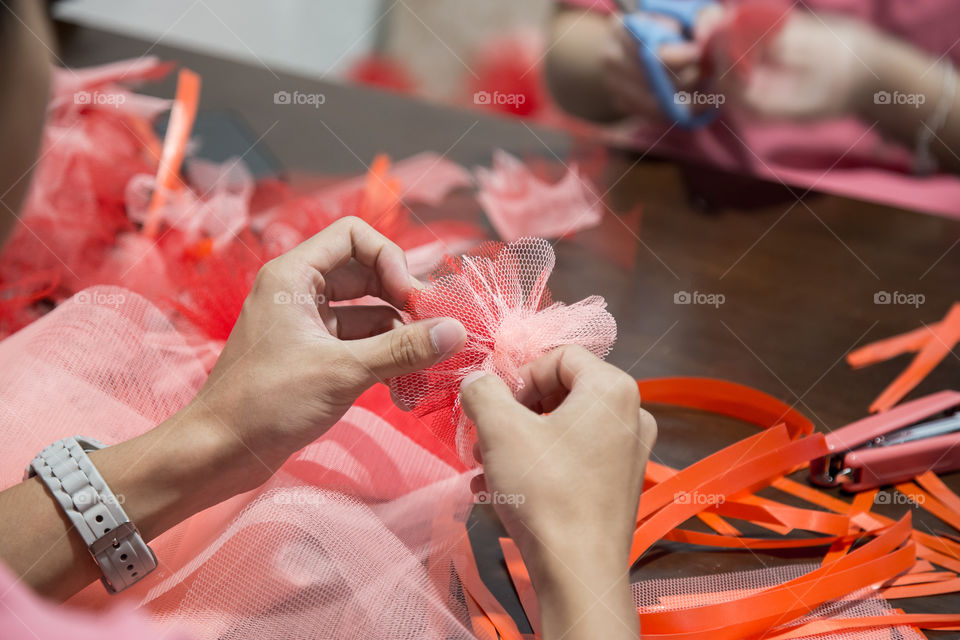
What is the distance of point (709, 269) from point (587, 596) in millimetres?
626

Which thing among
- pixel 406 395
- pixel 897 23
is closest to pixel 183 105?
pixel 406 395

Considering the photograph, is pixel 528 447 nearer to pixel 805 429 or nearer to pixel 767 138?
pixel 805 429

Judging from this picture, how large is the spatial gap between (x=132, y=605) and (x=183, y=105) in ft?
3.01

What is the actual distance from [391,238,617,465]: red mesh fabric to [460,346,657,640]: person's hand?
72mm

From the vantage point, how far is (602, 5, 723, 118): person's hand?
4.60ft

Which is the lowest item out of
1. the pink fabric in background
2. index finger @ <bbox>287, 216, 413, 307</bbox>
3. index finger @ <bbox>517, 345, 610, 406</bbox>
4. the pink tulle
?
index finger @ <bbox>517, 345, 610, 406</bbox>

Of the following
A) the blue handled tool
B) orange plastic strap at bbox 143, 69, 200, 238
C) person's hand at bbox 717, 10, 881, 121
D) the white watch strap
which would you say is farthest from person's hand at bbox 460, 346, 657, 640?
person's hand at bbox 717, 10, 881, 121

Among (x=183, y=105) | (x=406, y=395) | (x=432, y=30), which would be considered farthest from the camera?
(x=432, y=30)

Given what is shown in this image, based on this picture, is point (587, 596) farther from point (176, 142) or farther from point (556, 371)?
point (176, 142)

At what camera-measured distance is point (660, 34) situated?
138cm

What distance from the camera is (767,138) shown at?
4.92 feet

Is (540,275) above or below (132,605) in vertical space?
above

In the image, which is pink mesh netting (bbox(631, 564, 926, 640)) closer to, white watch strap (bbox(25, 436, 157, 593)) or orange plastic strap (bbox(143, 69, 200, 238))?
white watch strap (bbox(25, 436, 157, 593))

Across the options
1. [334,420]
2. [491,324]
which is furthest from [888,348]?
[334,420]
